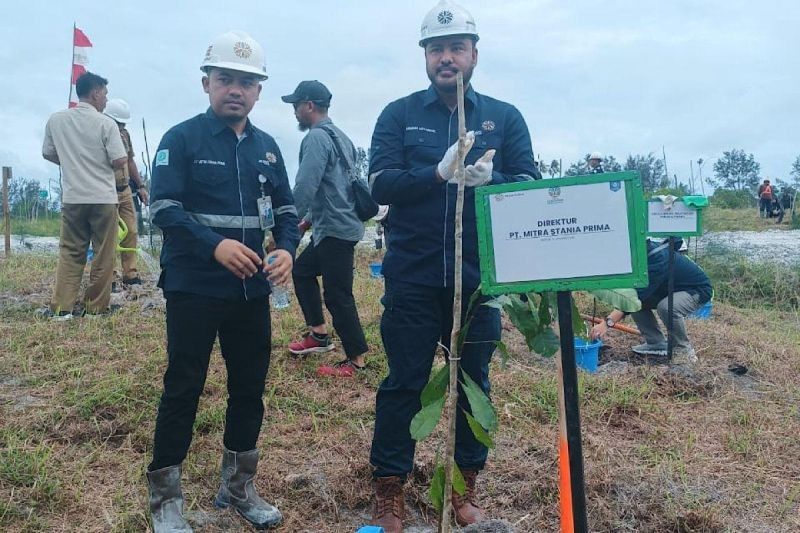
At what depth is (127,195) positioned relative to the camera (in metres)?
6.30

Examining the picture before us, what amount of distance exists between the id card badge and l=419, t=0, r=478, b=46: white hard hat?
2.64ft

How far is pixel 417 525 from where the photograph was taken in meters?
2.54

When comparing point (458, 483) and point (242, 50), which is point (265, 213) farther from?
point (458, 483)

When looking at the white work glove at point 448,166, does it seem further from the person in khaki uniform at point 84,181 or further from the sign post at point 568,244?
the person in khaki uniform at point 84,181

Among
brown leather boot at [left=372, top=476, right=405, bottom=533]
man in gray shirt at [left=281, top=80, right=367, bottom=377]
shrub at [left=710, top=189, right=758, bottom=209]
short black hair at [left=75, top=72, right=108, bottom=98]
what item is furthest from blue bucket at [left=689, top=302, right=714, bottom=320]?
shrub at [left=710, top=189, right=758, bottom=209]

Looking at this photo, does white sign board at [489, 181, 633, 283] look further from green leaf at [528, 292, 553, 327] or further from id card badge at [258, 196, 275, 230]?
id card badge at [258, 196, 275, 230]

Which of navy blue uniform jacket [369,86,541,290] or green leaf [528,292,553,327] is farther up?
navy blue uniform jacket [369,86,541,290]

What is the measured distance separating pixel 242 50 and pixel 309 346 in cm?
251

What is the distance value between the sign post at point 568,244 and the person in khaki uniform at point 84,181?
169 inches

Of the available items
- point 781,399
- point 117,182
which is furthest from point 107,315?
point 781,399

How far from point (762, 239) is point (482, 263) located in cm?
1169

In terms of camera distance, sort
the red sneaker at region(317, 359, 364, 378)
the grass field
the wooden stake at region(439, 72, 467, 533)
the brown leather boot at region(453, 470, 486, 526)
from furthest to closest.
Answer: the red sneaker at region(317, 359, 364, 378) → the grass field → the brown leather boot at region(453, 470, 486, 526) → the wooden stake at region(439, 72, 467, 533)

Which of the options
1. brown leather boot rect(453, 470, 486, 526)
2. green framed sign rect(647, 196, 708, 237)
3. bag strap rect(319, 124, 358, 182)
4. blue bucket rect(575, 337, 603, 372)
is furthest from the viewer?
green framed sign rect(647, 196, 708, 237)

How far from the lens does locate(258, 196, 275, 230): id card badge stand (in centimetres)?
239
